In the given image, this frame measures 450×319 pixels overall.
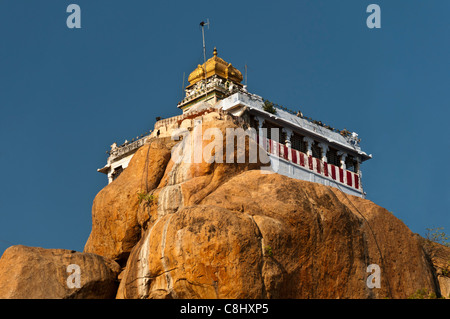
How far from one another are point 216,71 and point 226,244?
4550cm

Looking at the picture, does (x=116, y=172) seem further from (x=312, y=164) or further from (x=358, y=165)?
(x=358, y=165)

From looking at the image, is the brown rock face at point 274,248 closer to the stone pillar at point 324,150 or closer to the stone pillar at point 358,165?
the stone pillar at point 324,150

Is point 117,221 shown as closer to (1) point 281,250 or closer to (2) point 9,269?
(2) point 9,269

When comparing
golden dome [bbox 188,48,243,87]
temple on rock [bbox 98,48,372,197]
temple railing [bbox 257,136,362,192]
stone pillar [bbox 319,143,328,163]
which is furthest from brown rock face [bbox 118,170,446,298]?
golden dome [bbox 188,48,243,87]

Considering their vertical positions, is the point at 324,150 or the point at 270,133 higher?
the point at 324,150

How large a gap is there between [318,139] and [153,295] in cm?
3913

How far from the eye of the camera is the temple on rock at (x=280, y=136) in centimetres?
6606

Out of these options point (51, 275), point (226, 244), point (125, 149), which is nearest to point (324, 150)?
point (125, 149)

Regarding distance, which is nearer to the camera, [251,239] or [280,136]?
[251,239]

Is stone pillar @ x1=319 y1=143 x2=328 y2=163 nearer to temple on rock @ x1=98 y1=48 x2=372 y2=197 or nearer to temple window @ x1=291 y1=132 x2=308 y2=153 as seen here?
temple on rock @ x1=98 y1=48 x2=372 y2=197

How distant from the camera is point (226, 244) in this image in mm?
34312

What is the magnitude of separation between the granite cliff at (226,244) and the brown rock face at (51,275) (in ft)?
0.18

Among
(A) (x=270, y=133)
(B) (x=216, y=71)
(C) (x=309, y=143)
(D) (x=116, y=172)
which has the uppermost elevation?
(B) (x=216, y=71)

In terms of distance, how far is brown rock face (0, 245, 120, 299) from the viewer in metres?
37.5
